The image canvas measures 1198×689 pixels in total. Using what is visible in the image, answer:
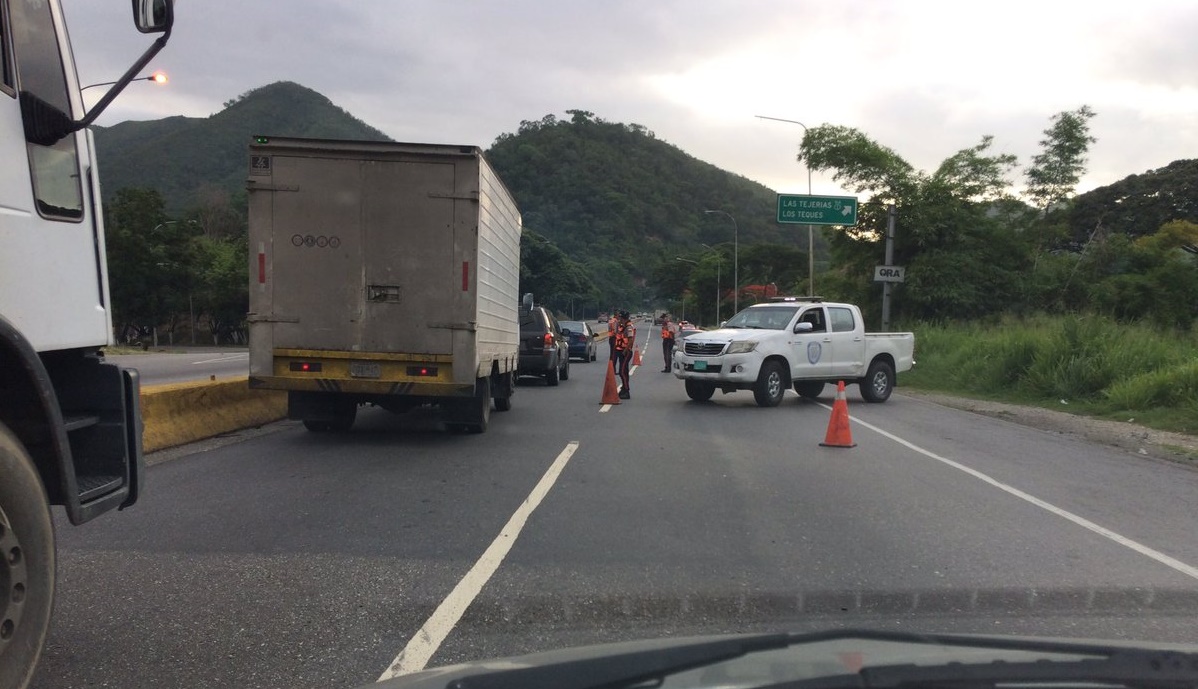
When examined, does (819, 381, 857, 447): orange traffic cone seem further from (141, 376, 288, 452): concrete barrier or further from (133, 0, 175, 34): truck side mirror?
(133, 0, 175, 34): truck side mirror

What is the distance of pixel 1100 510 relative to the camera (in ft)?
27.0

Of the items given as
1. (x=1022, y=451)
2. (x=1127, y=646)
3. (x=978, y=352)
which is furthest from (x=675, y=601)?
(x=978, y=352)

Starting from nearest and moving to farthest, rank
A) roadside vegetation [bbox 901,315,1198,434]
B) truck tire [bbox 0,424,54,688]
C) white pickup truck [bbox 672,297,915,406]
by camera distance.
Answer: truck tire [bbox 0,424,54,688]
white pickup truck [bbox 672,297,915,406]
roadside vegetation [bbox 901,315,1198,434]

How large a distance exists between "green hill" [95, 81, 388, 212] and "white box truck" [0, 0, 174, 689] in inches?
2875

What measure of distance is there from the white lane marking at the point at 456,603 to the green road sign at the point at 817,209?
82.2ft

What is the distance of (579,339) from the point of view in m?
31.2

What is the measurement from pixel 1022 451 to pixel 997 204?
27.8 metres

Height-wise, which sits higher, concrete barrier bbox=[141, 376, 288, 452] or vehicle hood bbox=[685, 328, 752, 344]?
vehicle hood bbox=[685, 328, 752, 344]

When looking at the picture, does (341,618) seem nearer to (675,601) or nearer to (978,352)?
(675,601)

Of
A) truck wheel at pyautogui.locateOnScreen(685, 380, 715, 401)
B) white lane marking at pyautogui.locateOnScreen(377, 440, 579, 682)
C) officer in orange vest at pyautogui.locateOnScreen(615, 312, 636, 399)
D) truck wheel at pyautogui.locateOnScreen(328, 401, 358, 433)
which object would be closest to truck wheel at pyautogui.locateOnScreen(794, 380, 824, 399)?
truck wheel at pyautogui.locateOnScreen(685, 380, 715, 401)

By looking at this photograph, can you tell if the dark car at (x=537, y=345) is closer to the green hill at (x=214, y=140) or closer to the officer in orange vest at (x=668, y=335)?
the officer in orange vest at (x=668, y=335)

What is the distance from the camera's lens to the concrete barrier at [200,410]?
1059cm

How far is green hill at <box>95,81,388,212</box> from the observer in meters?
81.2

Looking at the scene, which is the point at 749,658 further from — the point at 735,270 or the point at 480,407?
the point at 735,270
